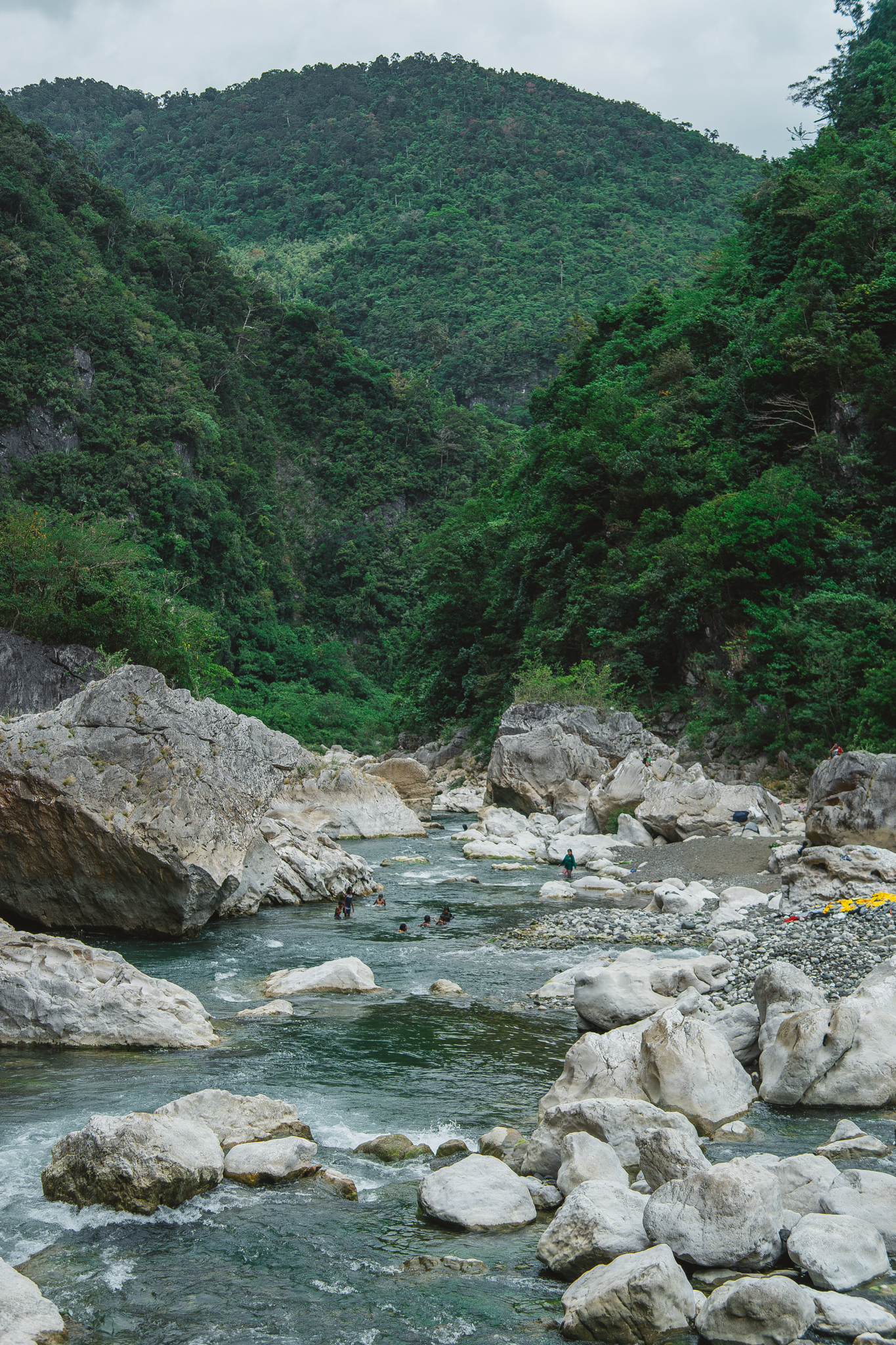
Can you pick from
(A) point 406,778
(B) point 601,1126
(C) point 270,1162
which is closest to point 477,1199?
(B) point 601,1126

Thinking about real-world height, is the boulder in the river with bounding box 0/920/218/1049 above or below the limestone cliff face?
below

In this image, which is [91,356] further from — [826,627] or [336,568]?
[826,627]

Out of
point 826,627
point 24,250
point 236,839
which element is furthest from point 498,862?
point 24,250

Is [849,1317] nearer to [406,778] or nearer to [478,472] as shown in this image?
[406,778]

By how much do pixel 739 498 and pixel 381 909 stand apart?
65.1ft

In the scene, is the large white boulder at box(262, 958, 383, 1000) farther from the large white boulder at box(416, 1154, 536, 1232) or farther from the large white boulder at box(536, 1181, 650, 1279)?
the large white boulder at box(536, 1181, 650, 1279)

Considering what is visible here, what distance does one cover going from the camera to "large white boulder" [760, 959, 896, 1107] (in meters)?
7.53

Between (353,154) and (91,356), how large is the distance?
3210 inches

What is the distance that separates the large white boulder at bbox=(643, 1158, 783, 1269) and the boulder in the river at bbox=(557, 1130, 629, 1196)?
0.77m

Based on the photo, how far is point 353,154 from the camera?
401ft

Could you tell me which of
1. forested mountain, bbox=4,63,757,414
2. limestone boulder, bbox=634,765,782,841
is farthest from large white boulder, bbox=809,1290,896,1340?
forested mountain, bbox=4,63,757,414

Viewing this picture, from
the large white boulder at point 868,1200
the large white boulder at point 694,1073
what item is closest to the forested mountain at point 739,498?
the large white boulder at point 694,1073

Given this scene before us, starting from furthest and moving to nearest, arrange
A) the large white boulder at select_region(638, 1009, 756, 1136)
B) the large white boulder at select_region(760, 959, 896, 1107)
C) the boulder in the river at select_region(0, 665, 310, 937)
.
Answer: the boulder in the river at select_region(0, 665, 310, 937) → the large white boulder at select_region(760, 959, 896, 1107) → the large white boulder at select_region(638, 1009, 756, 1136)

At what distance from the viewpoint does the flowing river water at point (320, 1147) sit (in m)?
5.04
